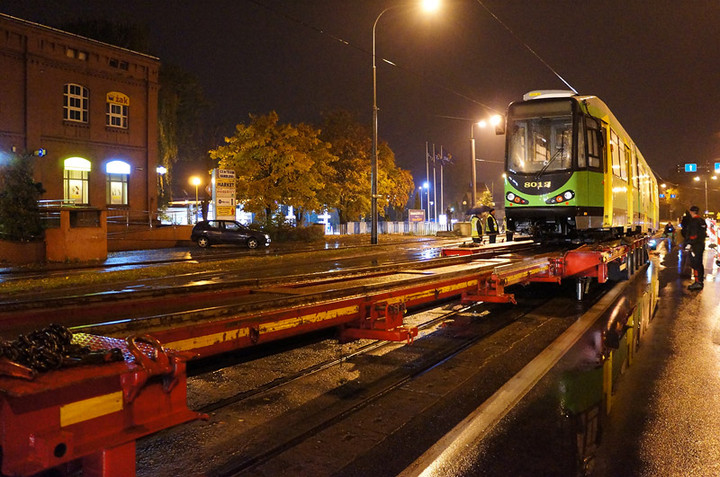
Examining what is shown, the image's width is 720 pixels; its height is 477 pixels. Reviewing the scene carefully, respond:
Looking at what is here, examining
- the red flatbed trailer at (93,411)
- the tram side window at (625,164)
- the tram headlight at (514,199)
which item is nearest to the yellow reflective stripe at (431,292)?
the red flatbed trailer at (93,411)

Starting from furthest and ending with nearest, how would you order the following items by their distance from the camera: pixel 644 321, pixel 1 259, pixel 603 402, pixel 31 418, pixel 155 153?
pixel 155 153 < pixel 1 259 < pixel 644 321 < pixel 603 402 < pixel 31 418

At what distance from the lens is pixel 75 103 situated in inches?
1223

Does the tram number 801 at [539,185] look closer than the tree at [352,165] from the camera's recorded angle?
Yes

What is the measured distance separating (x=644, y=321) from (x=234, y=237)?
2279cm

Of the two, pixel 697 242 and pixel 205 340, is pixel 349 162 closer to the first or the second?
pixel 697 242

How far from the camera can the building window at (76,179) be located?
3047cm

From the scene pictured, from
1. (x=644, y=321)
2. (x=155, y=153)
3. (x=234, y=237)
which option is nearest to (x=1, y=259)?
(x=234, y=237)

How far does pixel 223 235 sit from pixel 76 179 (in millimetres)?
8953

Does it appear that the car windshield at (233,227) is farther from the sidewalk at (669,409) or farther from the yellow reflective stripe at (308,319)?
the yellow reflective stripe at (308,319)

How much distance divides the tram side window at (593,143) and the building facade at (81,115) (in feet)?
74.5

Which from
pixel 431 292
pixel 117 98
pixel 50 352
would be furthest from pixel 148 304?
pixel 117 98

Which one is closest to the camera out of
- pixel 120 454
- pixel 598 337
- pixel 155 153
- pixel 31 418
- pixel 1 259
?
pixel 31 418

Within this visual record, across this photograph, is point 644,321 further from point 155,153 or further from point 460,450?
point 155,153

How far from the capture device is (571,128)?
1259 cm
